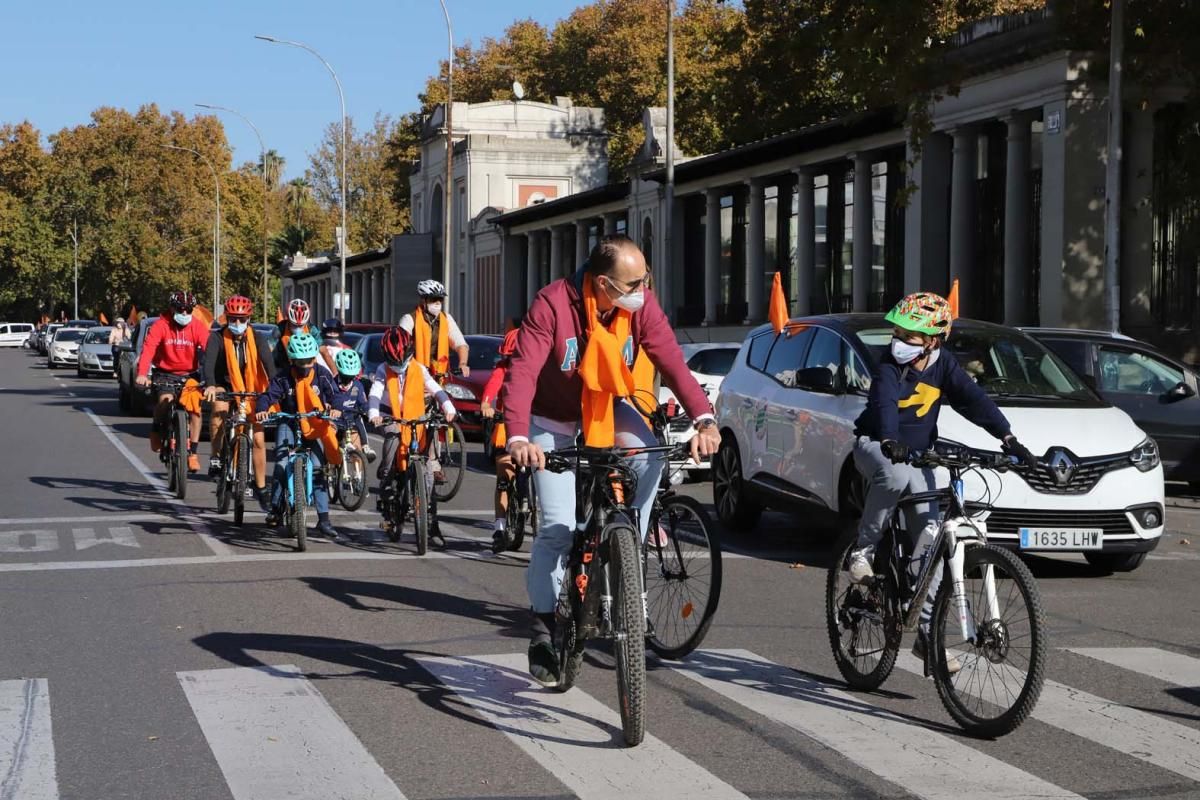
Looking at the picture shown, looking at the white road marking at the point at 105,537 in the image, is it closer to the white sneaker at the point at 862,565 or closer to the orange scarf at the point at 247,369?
the orange scarf at the point at 247,369

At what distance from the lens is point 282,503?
1349cm

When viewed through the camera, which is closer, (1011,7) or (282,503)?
(282,503)

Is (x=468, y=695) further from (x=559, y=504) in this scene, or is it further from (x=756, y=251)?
(x=756, y=251)

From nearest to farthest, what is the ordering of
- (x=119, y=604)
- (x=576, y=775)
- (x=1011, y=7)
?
(x=576, y=775) → (x=119, y=604) → (x=1011, y=7)

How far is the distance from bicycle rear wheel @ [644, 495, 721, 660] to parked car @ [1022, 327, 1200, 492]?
971 centimetres

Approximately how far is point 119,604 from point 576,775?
4.82 m

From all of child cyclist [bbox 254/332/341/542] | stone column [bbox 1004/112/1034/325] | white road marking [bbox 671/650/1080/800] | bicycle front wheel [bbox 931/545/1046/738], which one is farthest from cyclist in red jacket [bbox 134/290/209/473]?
stone column [bbox 1004/112/1034/325]

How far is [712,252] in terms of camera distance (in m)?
47.2

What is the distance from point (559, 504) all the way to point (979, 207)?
27.1 metres

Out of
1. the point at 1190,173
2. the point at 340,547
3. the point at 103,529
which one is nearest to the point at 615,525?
the point at 340,547

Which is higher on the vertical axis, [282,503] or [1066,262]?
[1066,262]

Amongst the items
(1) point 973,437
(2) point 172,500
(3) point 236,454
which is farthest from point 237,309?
(1) point 973,437

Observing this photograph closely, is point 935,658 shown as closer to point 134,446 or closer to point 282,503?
point 282,503

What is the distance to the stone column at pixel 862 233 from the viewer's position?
123 ft
